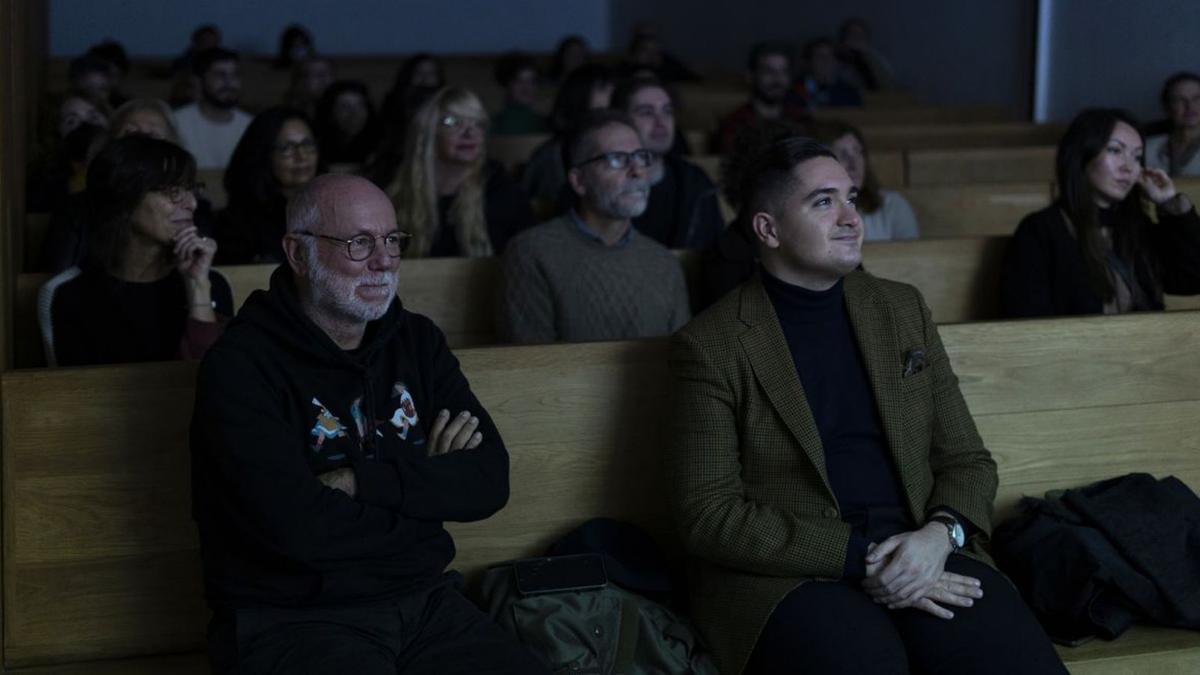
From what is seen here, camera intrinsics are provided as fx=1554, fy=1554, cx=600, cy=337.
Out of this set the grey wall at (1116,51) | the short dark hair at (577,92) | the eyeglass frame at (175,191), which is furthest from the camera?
the grey wall at (1116,51)

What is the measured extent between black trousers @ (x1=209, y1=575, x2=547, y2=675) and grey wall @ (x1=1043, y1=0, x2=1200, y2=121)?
13.9 feet

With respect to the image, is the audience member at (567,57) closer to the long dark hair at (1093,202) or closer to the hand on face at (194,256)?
the long dark hair at (1093,202)

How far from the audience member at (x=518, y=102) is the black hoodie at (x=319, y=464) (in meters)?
4.53

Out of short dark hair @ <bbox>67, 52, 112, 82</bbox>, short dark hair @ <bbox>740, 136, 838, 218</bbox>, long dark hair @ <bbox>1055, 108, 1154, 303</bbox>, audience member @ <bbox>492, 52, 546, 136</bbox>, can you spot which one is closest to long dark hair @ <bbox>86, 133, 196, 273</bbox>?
short dark hair @ <bbox>740, 136, 838, 218</bbox>

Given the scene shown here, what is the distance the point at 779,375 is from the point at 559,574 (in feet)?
1.51

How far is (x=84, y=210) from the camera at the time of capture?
3.21 m

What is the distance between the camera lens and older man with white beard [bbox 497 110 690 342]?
326cm

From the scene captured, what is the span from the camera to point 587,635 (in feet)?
7.62

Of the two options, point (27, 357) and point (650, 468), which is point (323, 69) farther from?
→ point (650, 468)

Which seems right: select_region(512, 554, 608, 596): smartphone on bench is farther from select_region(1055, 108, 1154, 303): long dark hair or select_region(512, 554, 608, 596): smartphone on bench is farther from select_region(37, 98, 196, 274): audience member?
select_region(1055, 108, 1154, 303): long dark hair

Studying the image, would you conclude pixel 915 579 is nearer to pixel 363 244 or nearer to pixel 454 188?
pixel 363 244

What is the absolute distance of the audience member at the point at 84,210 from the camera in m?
3.52

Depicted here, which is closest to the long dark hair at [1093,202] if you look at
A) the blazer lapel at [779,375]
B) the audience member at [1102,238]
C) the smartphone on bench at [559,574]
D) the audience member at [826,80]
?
the audience member at [1102,238]

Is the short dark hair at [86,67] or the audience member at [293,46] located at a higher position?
the audience member at [293,46]
